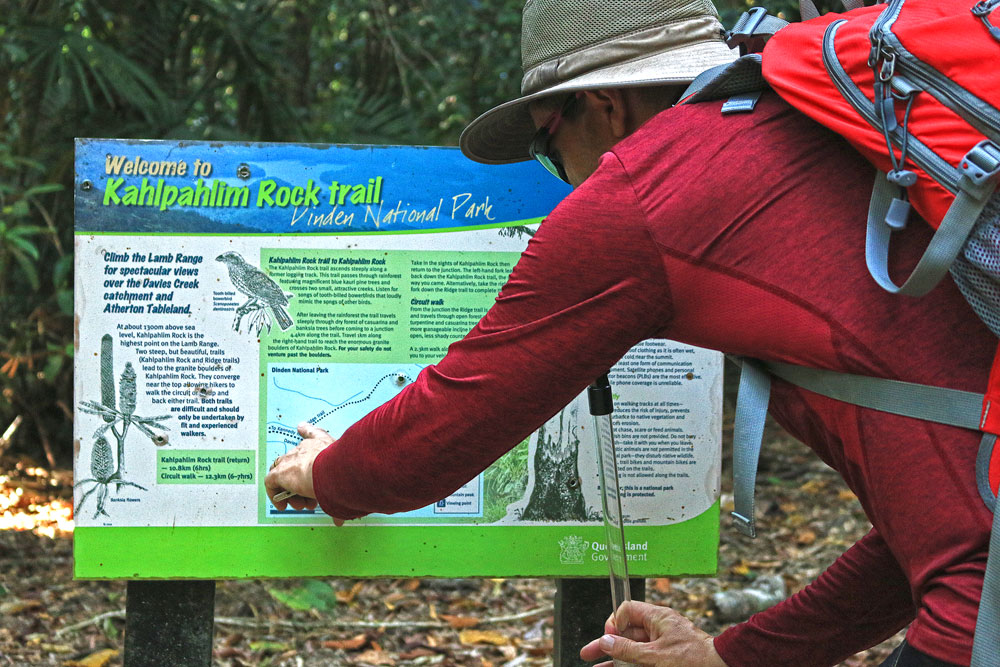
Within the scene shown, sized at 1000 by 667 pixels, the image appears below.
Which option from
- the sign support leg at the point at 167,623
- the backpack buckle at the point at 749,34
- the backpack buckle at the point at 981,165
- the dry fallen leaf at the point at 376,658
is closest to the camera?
the backpack buckle at the point at 981,165

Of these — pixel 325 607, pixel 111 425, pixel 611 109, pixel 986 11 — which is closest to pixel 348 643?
pixel 325 607

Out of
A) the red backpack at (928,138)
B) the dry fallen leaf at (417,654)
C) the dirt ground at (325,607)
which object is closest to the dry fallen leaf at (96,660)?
the dirt ground at (325,607)

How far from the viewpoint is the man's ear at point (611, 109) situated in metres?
1.53

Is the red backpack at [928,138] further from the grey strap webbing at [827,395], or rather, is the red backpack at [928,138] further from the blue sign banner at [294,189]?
the blue sign banner at [294,189]

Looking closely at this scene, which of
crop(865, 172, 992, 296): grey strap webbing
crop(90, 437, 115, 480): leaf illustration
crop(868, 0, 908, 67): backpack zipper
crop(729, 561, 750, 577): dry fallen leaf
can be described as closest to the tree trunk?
crop(90, 437, 115, 480): leaf illustration

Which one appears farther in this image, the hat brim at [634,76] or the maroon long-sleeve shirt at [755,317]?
the hat brim at [634,76]

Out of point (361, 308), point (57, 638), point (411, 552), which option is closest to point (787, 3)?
point (361, 308)

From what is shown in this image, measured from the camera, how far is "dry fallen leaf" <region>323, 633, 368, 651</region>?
9.77 feet

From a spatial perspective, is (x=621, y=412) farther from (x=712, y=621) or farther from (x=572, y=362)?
(x=712, y=621)

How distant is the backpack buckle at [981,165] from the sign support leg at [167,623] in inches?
66.7

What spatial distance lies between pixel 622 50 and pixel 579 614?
49.9 inches

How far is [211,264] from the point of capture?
1995 millimetres

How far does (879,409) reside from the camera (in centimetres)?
116

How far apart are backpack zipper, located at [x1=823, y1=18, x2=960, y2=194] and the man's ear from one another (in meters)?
0.42
